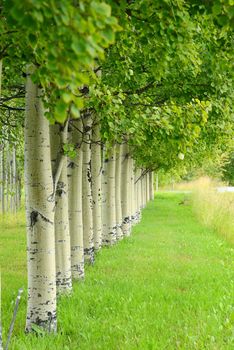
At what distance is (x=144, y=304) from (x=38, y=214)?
213cm

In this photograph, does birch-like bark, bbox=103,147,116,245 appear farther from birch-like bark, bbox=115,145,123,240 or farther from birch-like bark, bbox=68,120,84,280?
birch-like bark, bbox=68,120,84,280

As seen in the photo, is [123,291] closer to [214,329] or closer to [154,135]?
[214,329]

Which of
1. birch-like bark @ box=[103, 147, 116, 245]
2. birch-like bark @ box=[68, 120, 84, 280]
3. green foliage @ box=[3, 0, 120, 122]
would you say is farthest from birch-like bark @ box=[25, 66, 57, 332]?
birch-like bark @ box=[103, 147, 116, 245]

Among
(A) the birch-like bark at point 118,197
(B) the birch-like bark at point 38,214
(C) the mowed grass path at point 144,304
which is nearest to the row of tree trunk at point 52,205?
(B) the birch-like bark at point 38,214

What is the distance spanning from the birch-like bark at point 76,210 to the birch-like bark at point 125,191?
25.9 ft

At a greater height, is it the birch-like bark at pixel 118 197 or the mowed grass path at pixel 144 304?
the birch-like bark at pixel 118 197

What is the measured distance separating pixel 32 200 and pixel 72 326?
64.5 inches

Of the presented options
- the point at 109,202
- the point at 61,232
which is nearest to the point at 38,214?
the point at 61,232

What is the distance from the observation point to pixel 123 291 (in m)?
8.16

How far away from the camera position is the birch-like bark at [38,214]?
19.8ft

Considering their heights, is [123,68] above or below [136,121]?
above

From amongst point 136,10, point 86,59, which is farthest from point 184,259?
point 86,59

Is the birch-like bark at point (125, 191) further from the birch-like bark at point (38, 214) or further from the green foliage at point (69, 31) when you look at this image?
the green foliage at point (69, 31)

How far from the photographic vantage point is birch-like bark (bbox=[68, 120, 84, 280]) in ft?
29.2
